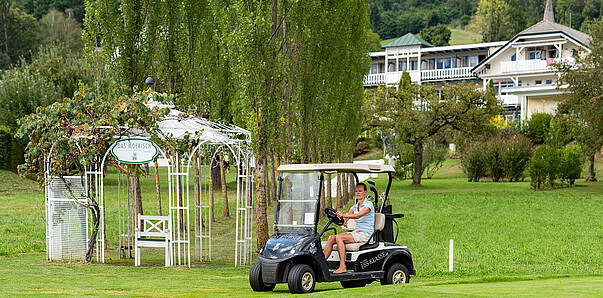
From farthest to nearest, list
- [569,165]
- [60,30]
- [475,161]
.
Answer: [60,30] < [475,161] < [569,165]

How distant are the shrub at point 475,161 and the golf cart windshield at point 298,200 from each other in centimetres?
3651

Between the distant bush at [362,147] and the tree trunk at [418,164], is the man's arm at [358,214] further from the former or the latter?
the distant bush at [362,147]

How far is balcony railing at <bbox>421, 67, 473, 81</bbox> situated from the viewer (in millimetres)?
79325

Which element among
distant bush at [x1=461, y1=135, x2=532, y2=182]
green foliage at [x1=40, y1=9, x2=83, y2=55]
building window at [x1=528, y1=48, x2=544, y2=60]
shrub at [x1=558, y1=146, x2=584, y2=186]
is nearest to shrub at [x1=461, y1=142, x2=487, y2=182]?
distant bush at [x1=461, y1=135, x2=532, y2=182]

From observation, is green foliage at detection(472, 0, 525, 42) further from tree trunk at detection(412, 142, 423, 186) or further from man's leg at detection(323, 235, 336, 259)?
man's leg at detection(323, 235, 336, 259)

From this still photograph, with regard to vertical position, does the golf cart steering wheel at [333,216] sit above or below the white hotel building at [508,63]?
Result: below

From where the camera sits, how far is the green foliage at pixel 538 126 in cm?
5634

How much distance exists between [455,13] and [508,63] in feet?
306

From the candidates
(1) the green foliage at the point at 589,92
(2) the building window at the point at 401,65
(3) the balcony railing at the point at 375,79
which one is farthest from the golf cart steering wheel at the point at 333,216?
(2) the building window at the point at 401,65

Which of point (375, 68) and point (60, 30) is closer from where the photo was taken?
point (375, 68)

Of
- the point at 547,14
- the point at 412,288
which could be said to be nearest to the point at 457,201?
the point at 412,288

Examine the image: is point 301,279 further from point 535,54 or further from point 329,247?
point 535,54

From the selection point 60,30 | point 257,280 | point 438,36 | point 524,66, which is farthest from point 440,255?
point 438,36

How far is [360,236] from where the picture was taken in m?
12.1
